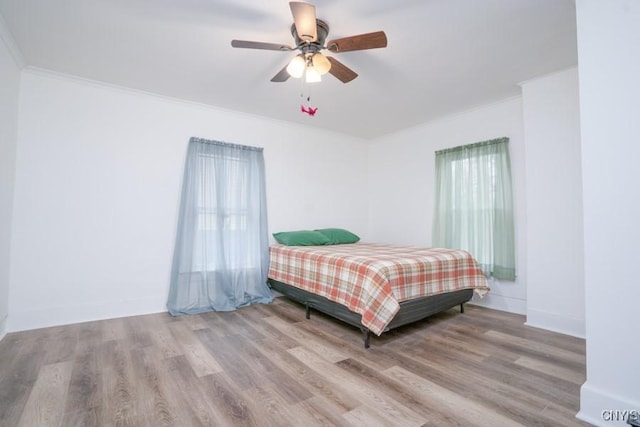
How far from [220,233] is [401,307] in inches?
91.1

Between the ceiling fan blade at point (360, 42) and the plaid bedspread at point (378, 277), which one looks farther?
the plaid bedspread at point (378, 277)

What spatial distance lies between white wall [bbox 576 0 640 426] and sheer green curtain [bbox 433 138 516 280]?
1929 mm

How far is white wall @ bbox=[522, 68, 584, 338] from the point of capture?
2.70 m

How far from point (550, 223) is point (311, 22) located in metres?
2.90

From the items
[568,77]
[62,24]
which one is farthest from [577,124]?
[62,24]

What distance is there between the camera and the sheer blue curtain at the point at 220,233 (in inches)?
132

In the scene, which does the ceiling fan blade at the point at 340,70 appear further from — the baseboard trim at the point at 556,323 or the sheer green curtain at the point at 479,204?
the baseboard trim at the point at 556,323

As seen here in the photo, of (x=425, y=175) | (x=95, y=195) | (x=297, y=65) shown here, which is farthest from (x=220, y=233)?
(x=425, y=175)

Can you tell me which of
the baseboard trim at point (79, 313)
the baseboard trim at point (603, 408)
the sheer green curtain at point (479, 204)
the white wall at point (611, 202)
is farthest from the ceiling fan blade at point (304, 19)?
the baseboard trim at point (79, 313)

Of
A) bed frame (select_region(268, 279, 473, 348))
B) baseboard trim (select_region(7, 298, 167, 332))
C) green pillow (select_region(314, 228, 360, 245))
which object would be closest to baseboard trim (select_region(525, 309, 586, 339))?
Result: bed frame (select_region(268, 279, 473, 348))

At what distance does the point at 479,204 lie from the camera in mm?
3605

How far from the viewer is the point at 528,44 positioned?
2348 mm

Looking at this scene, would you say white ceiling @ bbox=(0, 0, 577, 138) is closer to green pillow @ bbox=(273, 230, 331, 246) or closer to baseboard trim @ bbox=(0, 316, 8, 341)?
green pillow @ bbox=(273, 230, 331, 246)

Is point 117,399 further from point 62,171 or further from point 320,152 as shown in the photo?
point 320,152
